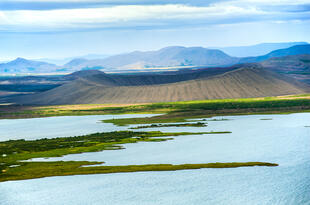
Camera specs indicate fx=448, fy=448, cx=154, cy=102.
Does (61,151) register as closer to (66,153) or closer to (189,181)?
(66,153)

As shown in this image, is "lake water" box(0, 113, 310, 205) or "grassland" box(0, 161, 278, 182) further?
"grassland" box(0, 161, 278, 182)

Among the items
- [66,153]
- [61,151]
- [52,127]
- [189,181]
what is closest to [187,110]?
[52,127]

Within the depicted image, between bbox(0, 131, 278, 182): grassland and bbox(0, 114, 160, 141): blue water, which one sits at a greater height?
bbox(0, 131, 278, 182): grassland

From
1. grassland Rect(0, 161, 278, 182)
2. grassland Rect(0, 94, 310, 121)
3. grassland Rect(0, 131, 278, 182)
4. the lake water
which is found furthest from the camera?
grassland Rect(0, 94, 310, 121)

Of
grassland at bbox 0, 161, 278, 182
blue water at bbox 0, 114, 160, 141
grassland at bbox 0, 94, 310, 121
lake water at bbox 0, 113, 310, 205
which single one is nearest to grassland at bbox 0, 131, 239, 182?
grassland at bbox 0, 161, 278, 182

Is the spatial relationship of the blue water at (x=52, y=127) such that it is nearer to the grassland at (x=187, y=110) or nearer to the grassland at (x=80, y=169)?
the grassland at (x=187, y=110)

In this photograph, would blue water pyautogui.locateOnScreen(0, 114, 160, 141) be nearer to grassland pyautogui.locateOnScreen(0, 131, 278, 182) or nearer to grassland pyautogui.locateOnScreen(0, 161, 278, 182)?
grassland pyautogui.locateOnScreen(0, 131, 278, 182)

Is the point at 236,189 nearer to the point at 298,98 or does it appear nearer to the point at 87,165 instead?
the point at 87,165

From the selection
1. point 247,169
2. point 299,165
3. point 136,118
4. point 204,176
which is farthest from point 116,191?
point 136,118
